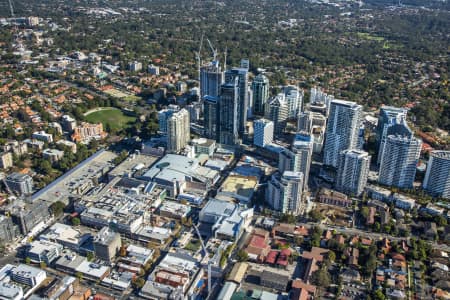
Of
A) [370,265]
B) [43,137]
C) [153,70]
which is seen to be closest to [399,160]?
[370,265]

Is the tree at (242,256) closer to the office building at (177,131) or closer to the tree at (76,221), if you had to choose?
the tree at (76,221)

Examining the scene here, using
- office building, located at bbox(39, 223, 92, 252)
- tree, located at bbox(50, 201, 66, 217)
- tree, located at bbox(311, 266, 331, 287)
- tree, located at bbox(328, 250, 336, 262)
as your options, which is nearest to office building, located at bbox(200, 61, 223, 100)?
tree, located at bbox(50, 201, 66, 217)

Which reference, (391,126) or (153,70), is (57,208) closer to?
(391,126)

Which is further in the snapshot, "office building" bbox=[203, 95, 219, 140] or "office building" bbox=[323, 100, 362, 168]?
"office building" bbox=[203, 95, 219, 140]

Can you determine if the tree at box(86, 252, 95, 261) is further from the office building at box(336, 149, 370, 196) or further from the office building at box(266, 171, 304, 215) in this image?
the office building at box(336, 149, 370, 196)

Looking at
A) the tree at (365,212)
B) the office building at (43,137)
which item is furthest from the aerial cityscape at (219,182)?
the office building at (43,137)

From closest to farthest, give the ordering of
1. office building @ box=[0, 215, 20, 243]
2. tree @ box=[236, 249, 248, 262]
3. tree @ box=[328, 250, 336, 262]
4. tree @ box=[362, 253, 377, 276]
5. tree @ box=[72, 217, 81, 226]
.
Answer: tree @ box=[362, 253, 377, 276] < tree @ box=[236, 249, 248, 262] < tree @ box=[328, 250, 336, 262] < office building @ box=[0, 215, 20, 243] < tree @ box=[72, 217, 81, 226]
